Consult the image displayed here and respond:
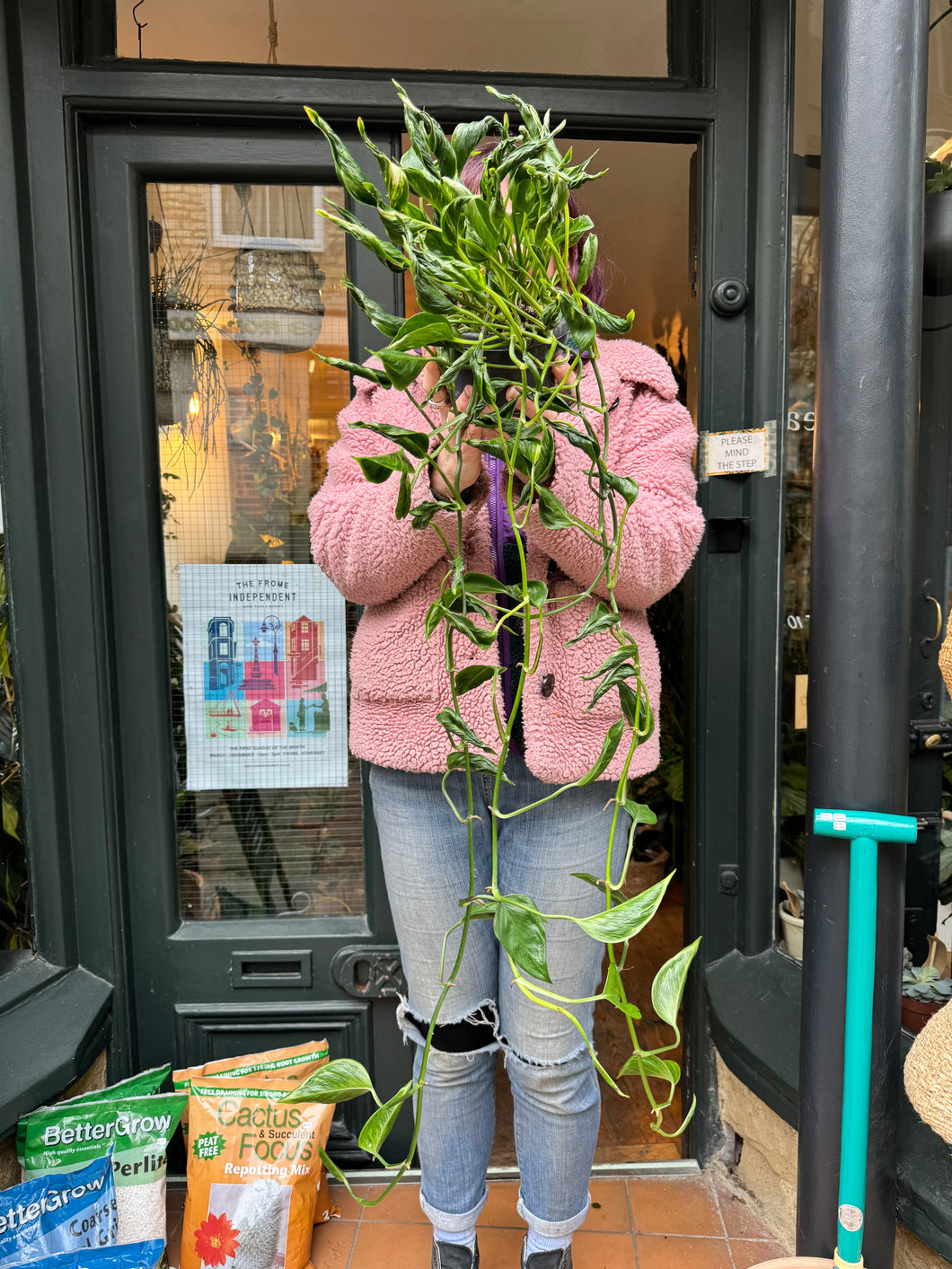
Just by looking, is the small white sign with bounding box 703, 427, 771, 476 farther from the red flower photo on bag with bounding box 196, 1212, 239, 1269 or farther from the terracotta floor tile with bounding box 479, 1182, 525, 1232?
the red flower photo on bag with bounding box 196, 1212, 239, 1269

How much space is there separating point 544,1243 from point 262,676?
102 centimetres

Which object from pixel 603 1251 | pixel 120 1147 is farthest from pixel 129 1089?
pixel 603 1251

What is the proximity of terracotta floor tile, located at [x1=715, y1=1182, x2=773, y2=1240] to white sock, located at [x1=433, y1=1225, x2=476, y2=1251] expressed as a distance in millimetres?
515

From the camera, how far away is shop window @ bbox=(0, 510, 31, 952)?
1526 mm

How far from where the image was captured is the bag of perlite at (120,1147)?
1.33 m

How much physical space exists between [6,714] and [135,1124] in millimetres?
731

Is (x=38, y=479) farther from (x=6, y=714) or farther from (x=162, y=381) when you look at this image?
(x=6, y=714)

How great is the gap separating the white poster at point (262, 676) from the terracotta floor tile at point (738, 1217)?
3.43 ft

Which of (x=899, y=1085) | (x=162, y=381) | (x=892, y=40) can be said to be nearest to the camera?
(x=892, y=40)

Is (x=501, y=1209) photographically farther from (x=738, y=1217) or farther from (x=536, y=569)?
(x=536, y=569)

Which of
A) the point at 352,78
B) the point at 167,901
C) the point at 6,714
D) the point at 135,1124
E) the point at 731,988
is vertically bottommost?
the point at 135,1124

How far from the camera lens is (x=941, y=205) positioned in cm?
121

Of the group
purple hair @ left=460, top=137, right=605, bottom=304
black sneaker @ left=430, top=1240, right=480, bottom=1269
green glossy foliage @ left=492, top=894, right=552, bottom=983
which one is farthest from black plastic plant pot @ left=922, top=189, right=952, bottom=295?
black sneaker @ left=430, top=1240, right=480, bottom=1269

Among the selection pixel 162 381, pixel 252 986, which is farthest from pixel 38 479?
pixel 252 986
